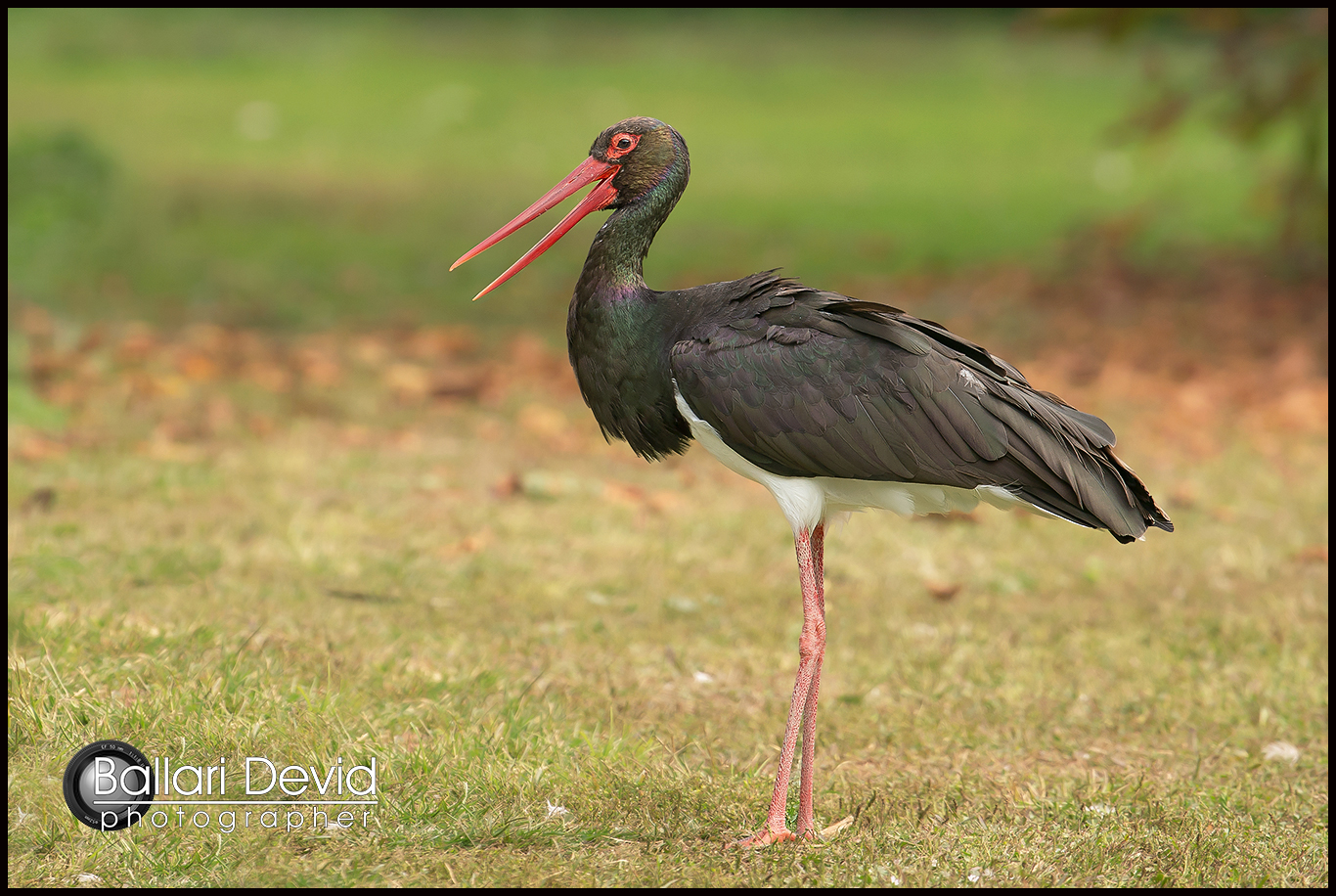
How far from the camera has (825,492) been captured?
12.5ft

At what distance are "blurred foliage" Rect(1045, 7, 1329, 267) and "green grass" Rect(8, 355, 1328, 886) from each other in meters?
3.86

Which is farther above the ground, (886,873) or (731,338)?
(731,338)

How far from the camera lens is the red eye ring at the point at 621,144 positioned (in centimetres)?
395

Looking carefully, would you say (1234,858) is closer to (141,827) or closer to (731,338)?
(731,338)

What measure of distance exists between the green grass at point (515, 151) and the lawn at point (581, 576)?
12 cm

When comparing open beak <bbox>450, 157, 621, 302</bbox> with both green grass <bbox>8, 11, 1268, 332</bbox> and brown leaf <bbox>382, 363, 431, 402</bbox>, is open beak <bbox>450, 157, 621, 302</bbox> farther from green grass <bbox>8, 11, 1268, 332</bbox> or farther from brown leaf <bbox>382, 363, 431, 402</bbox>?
green grass <bbox>8, 11, 1268, 332</bbox>

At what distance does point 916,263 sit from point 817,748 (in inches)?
349

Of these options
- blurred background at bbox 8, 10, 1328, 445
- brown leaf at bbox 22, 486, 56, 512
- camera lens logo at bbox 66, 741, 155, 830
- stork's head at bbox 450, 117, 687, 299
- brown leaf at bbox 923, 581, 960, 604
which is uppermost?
blurred background at bbox 8, 10, 1328, 445

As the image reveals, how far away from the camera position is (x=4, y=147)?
27.7 feet

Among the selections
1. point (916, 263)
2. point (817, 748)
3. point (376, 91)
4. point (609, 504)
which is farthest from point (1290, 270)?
point (376, 91)

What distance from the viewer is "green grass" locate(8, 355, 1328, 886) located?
338cm

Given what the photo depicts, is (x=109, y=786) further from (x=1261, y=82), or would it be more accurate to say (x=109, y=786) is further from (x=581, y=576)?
(x=1261, y=82)

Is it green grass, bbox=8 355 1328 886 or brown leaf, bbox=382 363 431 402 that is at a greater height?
brown leaf, bbox=382 363 431 402

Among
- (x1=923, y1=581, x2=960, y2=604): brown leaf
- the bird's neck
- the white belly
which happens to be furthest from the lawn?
the bird's neck
